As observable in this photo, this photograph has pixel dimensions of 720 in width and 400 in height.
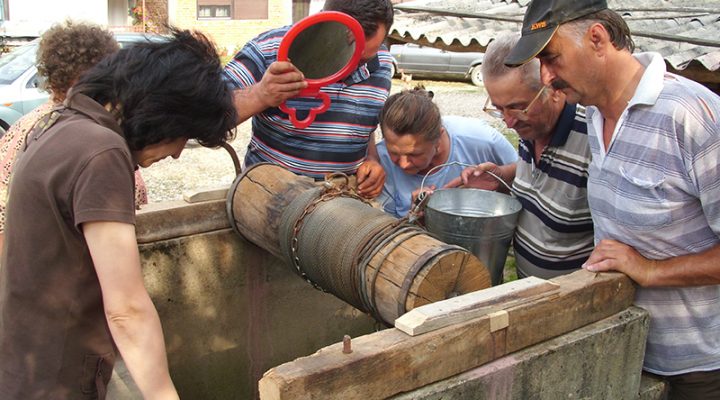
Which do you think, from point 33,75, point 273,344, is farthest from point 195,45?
point 33,75

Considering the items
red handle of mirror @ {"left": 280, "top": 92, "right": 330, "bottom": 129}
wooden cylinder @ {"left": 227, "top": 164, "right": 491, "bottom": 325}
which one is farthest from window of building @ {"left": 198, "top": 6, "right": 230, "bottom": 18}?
wooden cylinder @ {"left": 227, "top": 164, "right": 491, "bottom": 325}

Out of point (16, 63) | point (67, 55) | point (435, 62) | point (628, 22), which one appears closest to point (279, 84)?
point (67, 55)

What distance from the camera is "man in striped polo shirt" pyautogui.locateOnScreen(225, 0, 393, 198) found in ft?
11.4

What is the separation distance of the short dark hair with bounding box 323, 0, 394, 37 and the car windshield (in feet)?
27.5

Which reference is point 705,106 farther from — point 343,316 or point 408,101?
point 343,316

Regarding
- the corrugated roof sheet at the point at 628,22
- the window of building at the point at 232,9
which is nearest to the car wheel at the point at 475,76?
the window of building at the point at 232,9

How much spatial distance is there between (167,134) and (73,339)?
2.18ft

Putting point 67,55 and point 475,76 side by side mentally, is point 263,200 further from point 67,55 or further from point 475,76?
point 475,76

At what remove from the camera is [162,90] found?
218 cm

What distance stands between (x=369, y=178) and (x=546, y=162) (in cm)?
92

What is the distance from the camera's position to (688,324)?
2.53 metres

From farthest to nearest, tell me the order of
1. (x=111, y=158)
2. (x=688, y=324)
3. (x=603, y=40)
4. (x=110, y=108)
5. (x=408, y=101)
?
(x=408, y=101) → (x=688, y=324) → (x=603, y=40) → (x=110, y=108) → (x=111, y=158)

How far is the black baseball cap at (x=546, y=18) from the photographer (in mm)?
2336

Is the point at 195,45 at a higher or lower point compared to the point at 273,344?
higher
